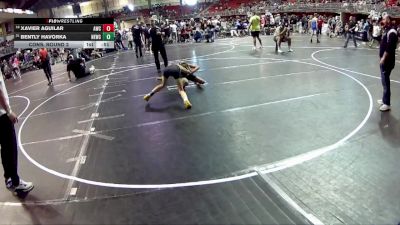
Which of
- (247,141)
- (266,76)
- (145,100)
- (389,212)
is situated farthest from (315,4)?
(389,212)

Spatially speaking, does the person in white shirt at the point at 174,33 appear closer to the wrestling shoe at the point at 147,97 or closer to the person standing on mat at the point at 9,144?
the wrestling shoe at the point at 147,97

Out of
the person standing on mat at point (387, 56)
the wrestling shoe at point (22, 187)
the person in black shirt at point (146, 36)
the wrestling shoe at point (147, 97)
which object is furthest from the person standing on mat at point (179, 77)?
the person in black shirt at point (146, 36)

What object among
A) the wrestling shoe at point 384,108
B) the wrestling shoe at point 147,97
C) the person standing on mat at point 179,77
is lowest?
the wrestling shoe at point 384,108

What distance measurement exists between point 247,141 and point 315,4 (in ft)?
89.7

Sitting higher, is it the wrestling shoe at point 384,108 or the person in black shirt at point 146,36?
the person in black shirt at point 146,36

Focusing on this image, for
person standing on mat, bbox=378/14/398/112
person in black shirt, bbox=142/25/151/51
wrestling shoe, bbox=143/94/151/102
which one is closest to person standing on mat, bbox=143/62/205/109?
wrestling shoe, bbox=143/94/151/102

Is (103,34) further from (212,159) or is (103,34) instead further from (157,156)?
(212,159)
